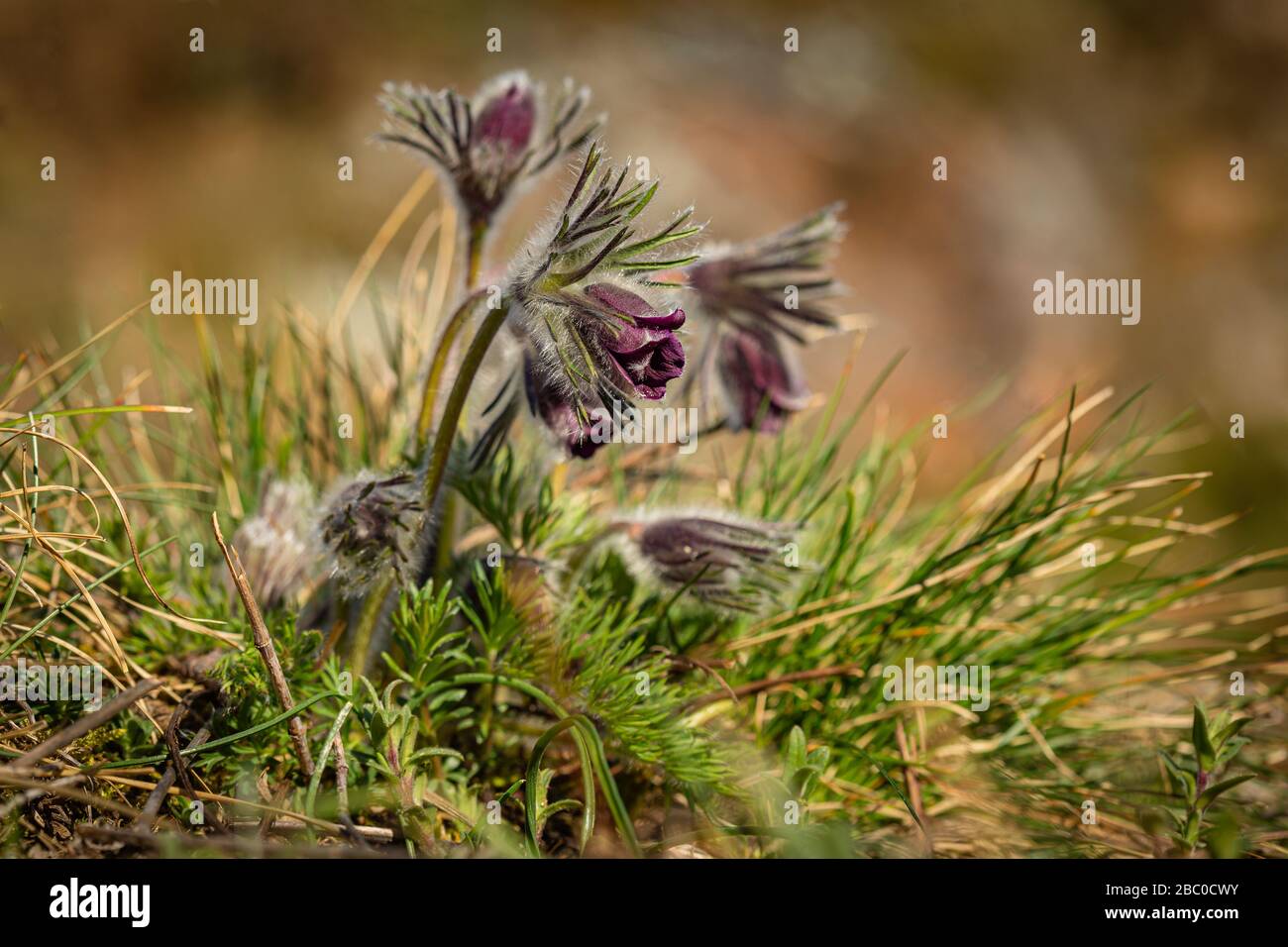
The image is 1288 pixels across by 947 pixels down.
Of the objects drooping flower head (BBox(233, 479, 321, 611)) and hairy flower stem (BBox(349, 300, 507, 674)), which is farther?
drooping flower head (BBox(233, 479, 321, 611))

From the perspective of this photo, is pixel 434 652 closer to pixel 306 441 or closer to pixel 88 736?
pixel 88 736

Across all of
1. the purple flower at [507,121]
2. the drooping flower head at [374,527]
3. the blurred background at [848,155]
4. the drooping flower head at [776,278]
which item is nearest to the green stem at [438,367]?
the drooping flower head at [374,527]

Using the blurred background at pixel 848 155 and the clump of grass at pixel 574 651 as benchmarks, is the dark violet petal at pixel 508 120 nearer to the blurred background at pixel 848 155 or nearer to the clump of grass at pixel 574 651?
the clump of grass at pixel 574 651

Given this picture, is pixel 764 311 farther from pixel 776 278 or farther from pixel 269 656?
pixel 269 656

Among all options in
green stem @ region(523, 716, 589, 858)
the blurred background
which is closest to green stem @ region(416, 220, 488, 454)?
green stem @ region(523, 716, 589, 858)


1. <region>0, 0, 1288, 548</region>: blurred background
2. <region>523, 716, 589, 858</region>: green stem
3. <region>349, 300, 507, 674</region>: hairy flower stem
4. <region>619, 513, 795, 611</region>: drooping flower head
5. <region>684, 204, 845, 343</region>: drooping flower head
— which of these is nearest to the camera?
<region>523, 716, 589, 858</region>: green stem

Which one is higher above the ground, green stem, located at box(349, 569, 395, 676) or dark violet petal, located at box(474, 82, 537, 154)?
dark violet petal, located at box(474, 82, 537, 154)

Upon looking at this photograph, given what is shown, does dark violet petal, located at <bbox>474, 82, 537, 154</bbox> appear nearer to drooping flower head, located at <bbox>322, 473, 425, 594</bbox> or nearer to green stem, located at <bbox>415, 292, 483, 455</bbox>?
green stem, located at <bbox>415, 292, 483, 455</bbox>
